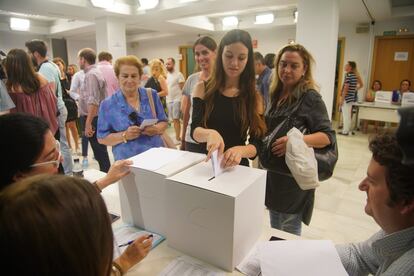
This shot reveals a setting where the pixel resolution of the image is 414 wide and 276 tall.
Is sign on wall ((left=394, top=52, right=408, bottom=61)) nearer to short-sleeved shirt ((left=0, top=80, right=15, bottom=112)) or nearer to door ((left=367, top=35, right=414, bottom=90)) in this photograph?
door ((left=367, top=35, right=414, bottom=90))

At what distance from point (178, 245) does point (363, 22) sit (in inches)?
295

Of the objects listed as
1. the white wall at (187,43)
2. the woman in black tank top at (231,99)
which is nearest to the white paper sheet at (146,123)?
the woman in black tank top at (231,99)

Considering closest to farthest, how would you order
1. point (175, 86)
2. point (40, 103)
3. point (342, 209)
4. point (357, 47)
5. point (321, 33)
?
point (40, 103) < point (342, 209) < point (321, 33) < point (175, 86) < point (357, 47)

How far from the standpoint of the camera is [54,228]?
0.47 meters

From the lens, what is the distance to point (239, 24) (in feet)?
25.0

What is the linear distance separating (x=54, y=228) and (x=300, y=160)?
1.08 metres

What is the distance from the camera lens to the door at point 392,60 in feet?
21.5

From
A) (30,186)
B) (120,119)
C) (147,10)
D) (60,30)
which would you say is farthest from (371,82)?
(60,30)

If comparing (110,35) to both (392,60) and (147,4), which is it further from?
(392,60)

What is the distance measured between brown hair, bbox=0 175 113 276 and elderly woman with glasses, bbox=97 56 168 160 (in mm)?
1221

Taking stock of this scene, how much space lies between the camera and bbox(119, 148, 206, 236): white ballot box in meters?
1.08

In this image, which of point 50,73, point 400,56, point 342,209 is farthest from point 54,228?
point 400,56

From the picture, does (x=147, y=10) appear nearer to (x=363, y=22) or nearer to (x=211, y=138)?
(x=211, y=138)

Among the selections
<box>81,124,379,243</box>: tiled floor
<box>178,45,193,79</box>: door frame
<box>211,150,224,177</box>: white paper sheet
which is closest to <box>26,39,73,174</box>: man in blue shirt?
<box>81,124,379,243</box>: tiled floor
